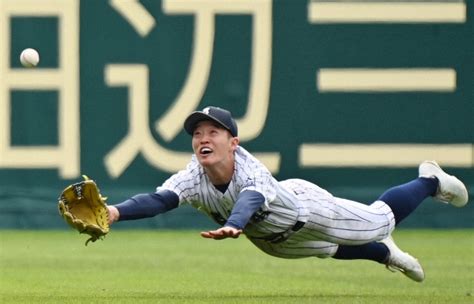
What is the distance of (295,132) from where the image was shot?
46.3 ft

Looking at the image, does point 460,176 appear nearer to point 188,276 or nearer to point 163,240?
point 163,240

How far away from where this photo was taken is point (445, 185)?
25.8ft

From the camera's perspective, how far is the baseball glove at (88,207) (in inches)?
244

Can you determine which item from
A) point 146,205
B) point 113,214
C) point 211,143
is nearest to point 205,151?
point 211,143

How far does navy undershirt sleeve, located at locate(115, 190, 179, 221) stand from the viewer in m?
6.39

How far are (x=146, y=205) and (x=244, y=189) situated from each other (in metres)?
0.51

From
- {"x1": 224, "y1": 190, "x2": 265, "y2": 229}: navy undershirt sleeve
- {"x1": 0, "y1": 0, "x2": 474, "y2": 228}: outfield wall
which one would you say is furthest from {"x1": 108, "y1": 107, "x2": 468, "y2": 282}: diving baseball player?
{"x1": 0, "y1": 0, "x2": 474, "y2": 228}: outfield wall

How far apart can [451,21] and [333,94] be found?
155 cm

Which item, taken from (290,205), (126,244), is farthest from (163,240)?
(290,205)

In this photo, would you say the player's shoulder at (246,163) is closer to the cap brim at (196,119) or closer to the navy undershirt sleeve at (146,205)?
the cap brim at (196,119)

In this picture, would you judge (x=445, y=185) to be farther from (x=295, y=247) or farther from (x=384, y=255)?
(x=295, y=247)

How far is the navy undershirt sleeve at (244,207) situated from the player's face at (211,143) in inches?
9.5

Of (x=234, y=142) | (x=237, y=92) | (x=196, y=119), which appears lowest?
(x=237, y=92)

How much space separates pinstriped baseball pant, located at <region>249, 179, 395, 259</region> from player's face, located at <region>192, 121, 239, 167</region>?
683mm
